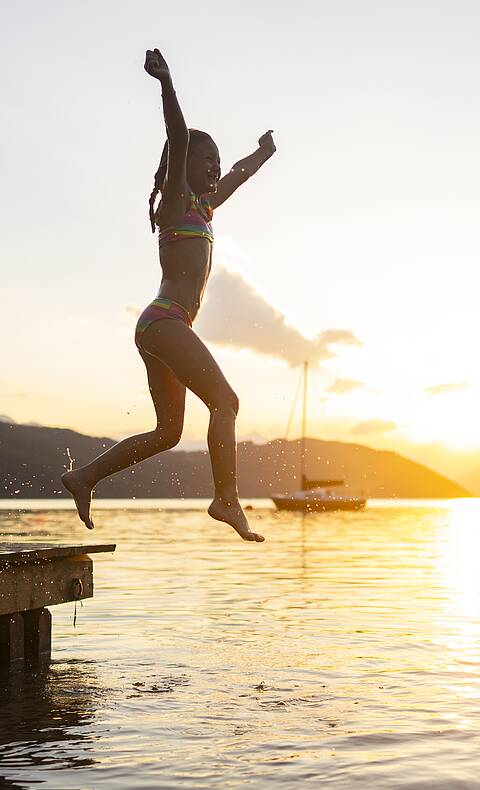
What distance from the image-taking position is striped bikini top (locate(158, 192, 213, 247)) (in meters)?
6.72

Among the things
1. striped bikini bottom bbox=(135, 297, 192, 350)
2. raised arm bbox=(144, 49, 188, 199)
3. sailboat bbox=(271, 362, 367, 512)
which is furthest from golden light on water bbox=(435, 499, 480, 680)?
sailboat bbox=(271, 362, 367, 512)

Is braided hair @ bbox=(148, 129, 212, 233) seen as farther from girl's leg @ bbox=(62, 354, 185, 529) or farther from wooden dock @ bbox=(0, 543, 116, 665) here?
wooden dock @ bbox=(0, 543, 116, 665)

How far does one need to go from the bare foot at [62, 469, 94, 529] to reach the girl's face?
199cm

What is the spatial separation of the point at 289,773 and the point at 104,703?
361 cm

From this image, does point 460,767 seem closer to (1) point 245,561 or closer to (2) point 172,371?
(2) point 172,371

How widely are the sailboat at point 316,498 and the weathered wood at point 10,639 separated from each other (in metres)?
96.7

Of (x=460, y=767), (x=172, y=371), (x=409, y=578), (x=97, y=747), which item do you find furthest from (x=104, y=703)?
(x=409, y=578)

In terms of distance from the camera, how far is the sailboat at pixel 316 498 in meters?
128

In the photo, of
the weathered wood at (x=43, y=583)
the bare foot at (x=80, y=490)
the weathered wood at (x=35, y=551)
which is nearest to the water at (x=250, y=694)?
the weathered wood at (x=43, y=583)

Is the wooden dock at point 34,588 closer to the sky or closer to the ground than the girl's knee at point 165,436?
closer to the ground

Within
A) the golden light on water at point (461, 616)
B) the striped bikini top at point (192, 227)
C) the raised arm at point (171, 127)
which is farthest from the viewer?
the golden light on water at point (461, 616)

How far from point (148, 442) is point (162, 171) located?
5.68 ft

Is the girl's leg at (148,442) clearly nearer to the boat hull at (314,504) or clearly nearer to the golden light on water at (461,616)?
the golden light on water at (461,616)

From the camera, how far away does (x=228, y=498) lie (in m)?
6.73
